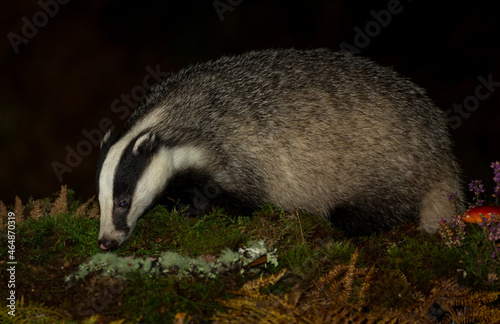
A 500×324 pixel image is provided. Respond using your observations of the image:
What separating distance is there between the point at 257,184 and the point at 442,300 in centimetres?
216

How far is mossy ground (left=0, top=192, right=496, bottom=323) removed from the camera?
10.2 ft

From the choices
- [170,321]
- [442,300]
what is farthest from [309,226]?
[170,321]

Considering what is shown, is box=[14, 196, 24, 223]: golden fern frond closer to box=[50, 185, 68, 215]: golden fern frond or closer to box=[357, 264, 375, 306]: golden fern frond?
box=[50, 185, 68, 215]: golden fern frond

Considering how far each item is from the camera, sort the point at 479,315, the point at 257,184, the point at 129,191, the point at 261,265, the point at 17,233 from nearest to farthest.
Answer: the point at 479,315 < the point at 261,265 < the point at 17,233 < the point at 129,191 < the point at 257,184

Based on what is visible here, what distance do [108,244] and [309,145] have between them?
6.39 feet

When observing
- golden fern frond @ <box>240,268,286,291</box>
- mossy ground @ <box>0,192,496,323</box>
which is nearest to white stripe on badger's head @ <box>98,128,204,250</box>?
mossy ground @ <box>0,192,496,323</box>

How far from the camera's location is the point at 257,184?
4992mm

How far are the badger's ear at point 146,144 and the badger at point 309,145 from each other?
0.09 metres

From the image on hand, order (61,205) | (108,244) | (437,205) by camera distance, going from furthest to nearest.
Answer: (61,205)
(437,205)
(108,244)

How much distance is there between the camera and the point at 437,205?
4750 mm

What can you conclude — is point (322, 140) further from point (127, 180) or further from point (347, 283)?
point (347, 283)

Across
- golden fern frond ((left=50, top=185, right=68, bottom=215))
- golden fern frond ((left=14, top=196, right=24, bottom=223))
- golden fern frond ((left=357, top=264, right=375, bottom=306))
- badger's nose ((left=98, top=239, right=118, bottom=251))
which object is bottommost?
golden fern frond ((left=357, top=264, right=375, bottom=306))

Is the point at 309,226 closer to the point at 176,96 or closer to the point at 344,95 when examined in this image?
the point at 344,95

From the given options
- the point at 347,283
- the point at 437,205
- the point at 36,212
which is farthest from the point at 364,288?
the point at 36,212
